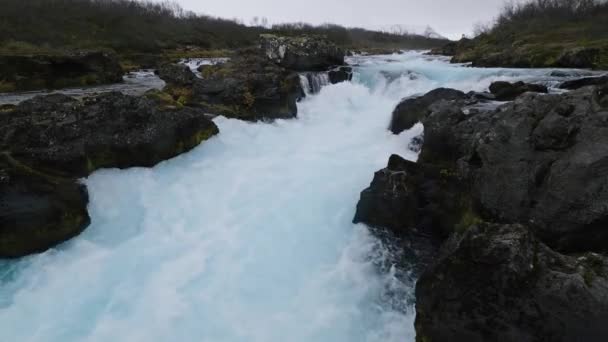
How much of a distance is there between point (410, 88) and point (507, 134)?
531 inches

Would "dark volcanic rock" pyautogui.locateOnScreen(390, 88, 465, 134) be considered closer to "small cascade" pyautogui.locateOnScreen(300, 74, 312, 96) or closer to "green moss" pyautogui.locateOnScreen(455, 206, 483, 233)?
"green moss" pyautogui.locateOnScreen(455, 206, 483, 233)

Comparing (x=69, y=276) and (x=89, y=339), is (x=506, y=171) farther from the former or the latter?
(x=69, y=276)

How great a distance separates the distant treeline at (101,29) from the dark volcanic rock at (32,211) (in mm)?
34277

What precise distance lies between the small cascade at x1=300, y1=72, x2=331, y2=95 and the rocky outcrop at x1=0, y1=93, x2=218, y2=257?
9.17 m

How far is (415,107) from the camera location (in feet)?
44.1

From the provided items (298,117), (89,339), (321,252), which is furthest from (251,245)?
(298,117)

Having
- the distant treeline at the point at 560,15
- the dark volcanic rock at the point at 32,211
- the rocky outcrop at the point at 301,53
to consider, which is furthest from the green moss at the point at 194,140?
the distant treeline at the point at 560,15

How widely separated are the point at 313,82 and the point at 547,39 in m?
29.1

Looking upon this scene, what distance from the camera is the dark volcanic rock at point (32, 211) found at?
6879 millimetres

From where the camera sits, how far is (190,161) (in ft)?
36.0

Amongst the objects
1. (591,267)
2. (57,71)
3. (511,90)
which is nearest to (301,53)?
(57,71)

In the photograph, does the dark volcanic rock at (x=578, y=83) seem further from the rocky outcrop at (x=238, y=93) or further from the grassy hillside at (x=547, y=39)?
the rocky outcrop at (x=238, y=93)

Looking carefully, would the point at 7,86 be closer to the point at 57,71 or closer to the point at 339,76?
the point at 57,71

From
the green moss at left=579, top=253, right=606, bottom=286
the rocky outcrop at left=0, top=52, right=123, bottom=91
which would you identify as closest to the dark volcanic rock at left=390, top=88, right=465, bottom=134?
the green moss at left=579, top=253, right=606, bottom=286
